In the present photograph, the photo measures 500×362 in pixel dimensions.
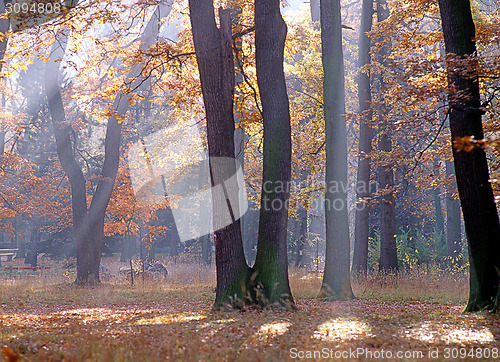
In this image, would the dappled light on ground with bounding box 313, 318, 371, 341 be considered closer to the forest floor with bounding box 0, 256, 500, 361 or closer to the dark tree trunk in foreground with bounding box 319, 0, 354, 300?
the forest floor with bounding box 0, 256, 500, 361

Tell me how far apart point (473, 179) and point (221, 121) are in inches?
192

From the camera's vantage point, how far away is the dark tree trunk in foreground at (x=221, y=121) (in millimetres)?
9227

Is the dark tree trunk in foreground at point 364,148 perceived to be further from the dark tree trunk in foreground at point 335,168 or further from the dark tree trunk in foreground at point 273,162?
the dark tree trunk in foreground at point 273,162

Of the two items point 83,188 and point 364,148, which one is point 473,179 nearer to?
point 364,148

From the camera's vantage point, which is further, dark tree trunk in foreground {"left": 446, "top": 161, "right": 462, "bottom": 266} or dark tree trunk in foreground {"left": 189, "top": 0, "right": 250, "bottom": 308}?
dark tree trunk in foreground {"left": 446, "top": 161, "right": 462, "bottom": 266}

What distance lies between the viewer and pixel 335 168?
12062mm

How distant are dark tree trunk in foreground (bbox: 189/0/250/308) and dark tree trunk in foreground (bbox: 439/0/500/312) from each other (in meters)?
4.24

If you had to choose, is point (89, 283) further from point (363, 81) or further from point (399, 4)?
point (399, 4)

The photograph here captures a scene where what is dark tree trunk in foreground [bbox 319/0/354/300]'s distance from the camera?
464 inches

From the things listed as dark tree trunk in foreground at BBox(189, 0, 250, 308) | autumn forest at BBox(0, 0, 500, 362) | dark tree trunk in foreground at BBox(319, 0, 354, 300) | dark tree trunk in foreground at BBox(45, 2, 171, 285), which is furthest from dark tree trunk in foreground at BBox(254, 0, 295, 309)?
dark tree trunk in foreground at BBox(45, 2, 171, 285)

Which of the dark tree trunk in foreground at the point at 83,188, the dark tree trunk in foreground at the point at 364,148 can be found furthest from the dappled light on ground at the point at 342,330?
the dark tree trunk in foreground at the point at 83,188

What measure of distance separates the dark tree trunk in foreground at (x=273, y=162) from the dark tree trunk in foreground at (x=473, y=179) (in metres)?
3.28

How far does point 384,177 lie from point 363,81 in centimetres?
346

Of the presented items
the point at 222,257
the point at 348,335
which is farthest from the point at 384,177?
the point at 348,335
